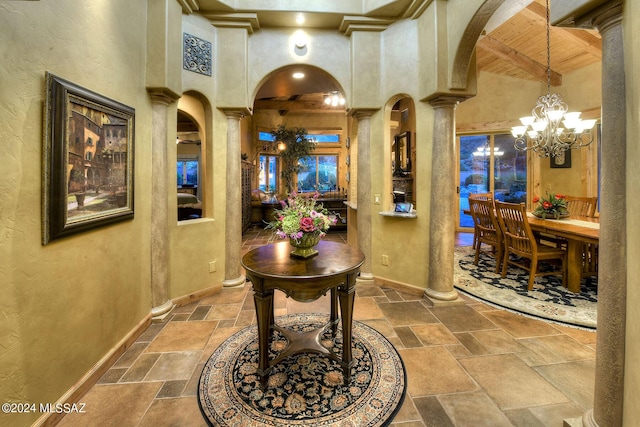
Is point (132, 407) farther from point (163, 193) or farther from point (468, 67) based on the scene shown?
point (468, 67)

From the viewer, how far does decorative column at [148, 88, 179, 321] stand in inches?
110

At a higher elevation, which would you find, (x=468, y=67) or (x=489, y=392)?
(x=468, y=67)

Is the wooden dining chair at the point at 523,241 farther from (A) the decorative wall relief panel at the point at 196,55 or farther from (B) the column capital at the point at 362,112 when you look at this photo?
(A) the decorative wall relief panel at the point at 196,55

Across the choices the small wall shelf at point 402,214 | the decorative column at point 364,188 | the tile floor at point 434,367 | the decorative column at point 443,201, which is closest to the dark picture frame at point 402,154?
the decorative column at point 364,188

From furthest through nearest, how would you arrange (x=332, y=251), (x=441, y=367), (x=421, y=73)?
(x=421, y=73) < (x=332, y=251) < (x=441, y=367)

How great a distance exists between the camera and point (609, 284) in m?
1.31

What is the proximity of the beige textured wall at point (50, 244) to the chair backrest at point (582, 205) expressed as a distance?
628 cm

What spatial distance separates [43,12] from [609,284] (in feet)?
10.9

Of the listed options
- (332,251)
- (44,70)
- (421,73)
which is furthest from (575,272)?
(44,70)

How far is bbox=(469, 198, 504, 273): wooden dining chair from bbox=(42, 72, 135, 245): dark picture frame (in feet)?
15.0

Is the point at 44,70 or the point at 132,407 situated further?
the point at 132,407

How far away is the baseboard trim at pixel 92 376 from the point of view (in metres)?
1.58

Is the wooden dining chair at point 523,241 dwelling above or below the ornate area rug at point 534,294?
above

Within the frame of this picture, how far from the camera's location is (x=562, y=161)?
643 cm
